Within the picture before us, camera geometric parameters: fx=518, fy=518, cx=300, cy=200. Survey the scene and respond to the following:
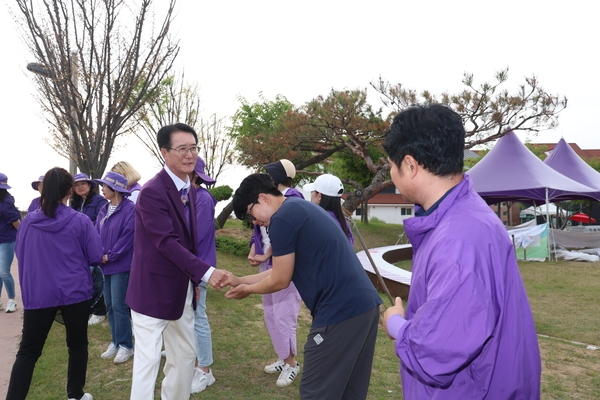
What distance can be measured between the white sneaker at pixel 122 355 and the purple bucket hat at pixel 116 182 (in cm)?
161

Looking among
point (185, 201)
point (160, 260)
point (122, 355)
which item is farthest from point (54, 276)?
point (122, 355)

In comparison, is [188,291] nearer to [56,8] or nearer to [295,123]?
[56,8]

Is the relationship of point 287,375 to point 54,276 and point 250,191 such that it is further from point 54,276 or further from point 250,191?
point 250,191

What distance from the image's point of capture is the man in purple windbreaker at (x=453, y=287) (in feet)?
4.60

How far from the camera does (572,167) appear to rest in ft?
70.9

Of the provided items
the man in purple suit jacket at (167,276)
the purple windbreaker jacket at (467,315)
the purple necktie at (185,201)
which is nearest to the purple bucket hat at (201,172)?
the purple necktie at (185,201)

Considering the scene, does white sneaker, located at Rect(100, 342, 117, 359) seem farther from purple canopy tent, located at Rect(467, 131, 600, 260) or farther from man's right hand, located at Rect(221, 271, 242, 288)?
purple canopy tent, located at Rect(467, 131, 600, 260)

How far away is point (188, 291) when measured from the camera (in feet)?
12.2

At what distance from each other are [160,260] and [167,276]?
0.38ft

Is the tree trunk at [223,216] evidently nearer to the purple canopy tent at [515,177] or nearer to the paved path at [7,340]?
the purple canopy tent at [515,177]

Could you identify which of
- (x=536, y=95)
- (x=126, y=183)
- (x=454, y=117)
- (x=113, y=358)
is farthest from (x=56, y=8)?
(x=536, y=95)

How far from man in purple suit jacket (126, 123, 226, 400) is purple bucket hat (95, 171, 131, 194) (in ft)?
5.64

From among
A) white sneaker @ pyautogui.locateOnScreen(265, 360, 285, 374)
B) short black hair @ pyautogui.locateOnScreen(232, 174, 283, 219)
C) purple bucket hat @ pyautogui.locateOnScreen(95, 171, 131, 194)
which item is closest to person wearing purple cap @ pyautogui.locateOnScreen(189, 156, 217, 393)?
white sneaker @ pyautogui.locateOnScreen(265, 360, 285, 374)

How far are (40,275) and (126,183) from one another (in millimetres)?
1616
